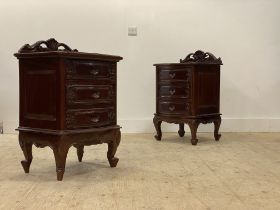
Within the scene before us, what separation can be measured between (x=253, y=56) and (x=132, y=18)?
170 centimetres

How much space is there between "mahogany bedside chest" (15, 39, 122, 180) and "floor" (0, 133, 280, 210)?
0.86 feet

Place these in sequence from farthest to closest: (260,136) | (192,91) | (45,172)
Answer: (260,136)
(192,91)
(45,172)

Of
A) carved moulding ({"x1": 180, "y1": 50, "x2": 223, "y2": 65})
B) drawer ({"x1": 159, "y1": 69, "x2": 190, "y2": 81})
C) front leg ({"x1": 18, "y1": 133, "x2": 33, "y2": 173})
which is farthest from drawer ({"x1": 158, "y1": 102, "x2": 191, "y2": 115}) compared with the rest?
front leg ({"x1": 18, "y1": 133, "x2": 33, "y2": 173})

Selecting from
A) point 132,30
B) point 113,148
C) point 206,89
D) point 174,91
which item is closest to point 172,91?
point 174,91

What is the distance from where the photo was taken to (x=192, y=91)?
4625mm

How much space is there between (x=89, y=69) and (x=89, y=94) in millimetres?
180

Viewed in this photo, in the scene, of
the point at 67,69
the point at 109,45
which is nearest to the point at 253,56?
the point at 109,45

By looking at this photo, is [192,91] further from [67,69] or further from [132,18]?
[67,69]

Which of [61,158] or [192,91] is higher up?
[192,91]

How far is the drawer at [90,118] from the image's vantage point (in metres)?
2.97

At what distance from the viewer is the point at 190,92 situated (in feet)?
15.2

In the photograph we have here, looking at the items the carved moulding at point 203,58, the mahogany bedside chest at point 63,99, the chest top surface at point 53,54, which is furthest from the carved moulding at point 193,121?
the chest top surface at point 53,54

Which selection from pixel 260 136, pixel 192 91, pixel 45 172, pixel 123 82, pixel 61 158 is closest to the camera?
pixel 61 158

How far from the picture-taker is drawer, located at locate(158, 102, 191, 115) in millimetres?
4668
